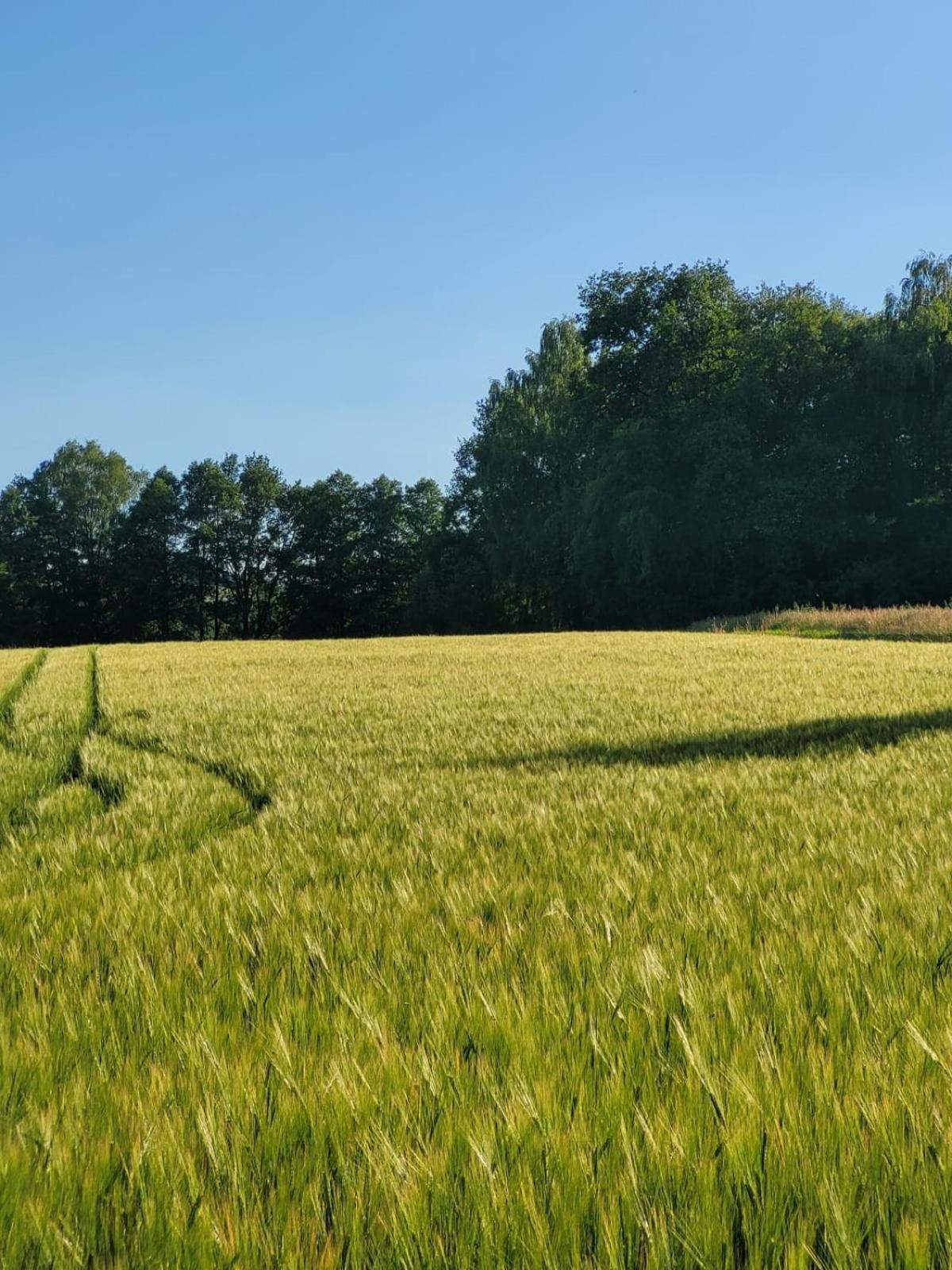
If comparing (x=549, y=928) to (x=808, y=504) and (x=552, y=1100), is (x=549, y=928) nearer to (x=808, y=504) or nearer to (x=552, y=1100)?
(x=552, y=1100)

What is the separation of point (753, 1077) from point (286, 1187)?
0.74 metres

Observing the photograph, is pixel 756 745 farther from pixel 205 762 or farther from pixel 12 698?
pixel 12 698

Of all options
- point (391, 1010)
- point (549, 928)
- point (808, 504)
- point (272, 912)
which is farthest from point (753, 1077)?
point (808, 504)

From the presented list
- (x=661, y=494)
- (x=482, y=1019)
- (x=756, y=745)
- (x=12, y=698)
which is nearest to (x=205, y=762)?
(x=756, y=745)

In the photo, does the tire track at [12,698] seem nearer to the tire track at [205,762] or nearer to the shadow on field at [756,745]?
the tire track at [205,762]

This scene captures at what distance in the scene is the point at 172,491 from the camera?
59.8 meters

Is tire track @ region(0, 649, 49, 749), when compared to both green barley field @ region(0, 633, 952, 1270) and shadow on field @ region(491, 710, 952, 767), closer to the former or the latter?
green barley field @ region(0, 633, 952, 1270)

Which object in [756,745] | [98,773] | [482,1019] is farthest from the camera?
[756,745]

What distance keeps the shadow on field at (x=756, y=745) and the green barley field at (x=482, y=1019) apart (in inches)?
16.6

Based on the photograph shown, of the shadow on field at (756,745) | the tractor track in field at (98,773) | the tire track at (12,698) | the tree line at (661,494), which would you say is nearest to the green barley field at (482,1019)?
the tractor track in field at (98,773)

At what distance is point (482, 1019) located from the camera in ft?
5.43

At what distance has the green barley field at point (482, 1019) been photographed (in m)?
1.08

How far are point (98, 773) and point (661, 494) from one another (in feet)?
116

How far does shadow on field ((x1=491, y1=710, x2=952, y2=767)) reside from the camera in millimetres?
5109
